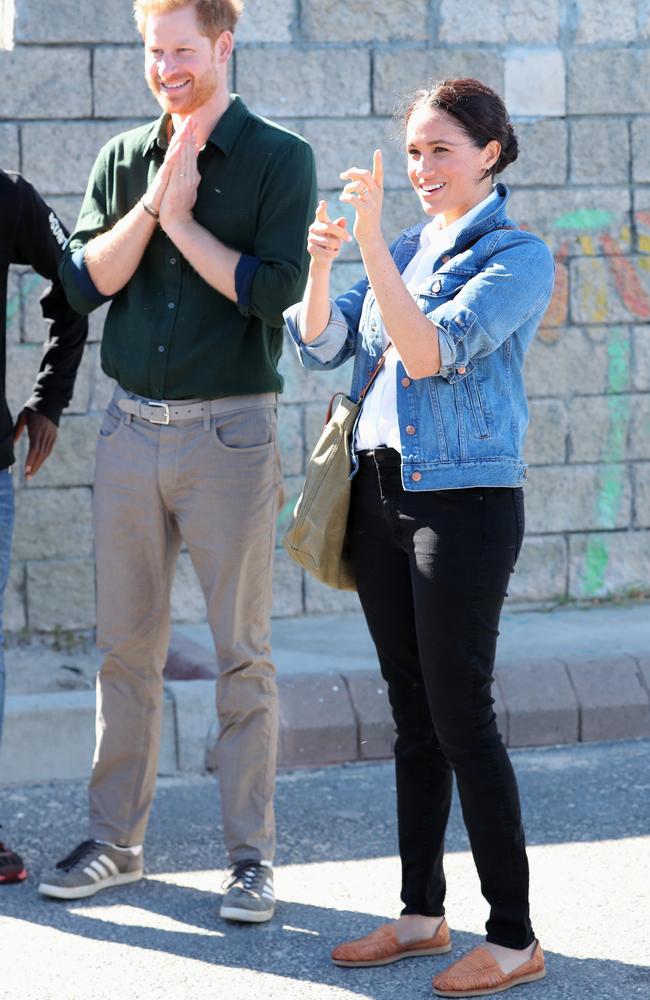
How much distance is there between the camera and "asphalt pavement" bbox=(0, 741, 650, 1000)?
3.27 m

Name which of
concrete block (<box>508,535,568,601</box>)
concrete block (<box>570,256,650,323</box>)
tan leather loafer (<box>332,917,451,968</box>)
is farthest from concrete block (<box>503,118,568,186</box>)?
tan leather loafer (<box>332,917,451,968</box>)

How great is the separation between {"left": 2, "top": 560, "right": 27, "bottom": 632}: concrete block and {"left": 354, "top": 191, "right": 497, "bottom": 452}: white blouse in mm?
2909

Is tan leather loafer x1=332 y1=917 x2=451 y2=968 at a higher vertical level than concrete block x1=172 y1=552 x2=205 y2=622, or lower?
lower

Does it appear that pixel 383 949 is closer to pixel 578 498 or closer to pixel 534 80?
pixel 578 498

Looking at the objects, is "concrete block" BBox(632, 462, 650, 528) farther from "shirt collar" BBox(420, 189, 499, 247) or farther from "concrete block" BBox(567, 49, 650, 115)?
"shirt collar" BBox(420, 189, 499, 247)

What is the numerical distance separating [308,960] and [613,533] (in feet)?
10.9

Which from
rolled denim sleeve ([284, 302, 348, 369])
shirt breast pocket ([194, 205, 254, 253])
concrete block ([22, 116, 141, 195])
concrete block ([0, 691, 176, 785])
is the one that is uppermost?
concrete block ([22, 116, 141, 195])

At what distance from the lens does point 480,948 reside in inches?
125

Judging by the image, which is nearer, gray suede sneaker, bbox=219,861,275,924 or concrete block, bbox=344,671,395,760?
gray suede sneaker, bbox=219,861,275,924

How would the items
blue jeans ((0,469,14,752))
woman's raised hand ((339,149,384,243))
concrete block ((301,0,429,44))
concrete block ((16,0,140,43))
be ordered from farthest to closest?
concrete block ((301,0,429,44)) → concrete block ((16,0,140,43)) → blue jeans ((0,469,14,752)) → woman's raised hand ((339,149,384,243))

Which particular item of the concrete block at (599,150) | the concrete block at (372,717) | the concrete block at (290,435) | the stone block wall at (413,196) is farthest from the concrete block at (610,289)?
the concrete block at (372,717)

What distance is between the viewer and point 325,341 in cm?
329

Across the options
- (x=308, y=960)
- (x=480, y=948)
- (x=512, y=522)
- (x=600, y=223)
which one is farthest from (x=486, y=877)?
(x=600, y=223)

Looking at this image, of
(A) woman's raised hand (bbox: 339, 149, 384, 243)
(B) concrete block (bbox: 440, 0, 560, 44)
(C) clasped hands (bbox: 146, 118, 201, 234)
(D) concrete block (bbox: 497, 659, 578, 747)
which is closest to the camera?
(A) woman's raised hand (bbox: 339, 149, 384, 243)
